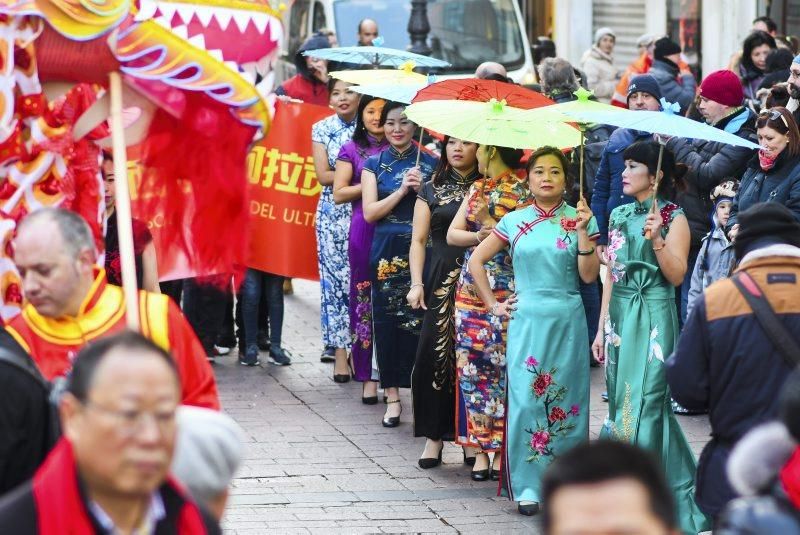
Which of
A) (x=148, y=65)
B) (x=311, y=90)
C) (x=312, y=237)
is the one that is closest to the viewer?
(x=148, y=65)

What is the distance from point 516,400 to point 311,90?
517 centimetres

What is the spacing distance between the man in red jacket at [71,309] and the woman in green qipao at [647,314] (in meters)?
3.57

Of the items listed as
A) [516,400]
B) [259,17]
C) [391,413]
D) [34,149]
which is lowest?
[391,413]

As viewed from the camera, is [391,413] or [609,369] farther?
[391,413]

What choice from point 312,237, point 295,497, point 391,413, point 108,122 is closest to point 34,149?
point 108,122

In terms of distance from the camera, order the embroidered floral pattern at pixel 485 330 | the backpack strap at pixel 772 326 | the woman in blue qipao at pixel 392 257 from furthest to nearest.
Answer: the woman in blue qipao at pixel 392 257
the embroidered floral pattern at pixel 485 330
the backpack strap at pixel 772 326

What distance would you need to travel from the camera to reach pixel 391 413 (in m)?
9.60

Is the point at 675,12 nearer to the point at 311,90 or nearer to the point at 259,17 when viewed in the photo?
the point at 311,90

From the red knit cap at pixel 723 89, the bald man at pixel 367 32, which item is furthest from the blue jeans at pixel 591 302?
the bald man at pixel 367 32

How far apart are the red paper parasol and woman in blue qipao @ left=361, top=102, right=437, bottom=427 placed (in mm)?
744

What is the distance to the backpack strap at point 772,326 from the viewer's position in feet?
18.6

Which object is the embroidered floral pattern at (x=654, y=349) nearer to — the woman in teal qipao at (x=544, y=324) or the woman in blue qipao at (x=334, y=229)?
the woman in teal qipao at (x=544, y=324)

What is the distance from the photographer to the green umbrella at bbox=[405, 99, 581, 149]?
7.59 metres

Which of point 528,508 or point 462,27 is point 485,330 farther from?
point 462,27
